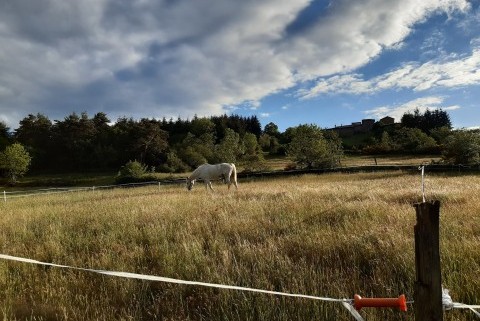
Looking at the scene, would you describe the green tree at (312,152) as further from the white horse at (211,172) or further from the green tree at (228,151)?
the white horse at (211,172)

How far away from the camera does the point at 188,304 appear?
4.16m

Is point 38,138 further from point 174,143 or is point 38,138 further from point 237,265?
point 237,265

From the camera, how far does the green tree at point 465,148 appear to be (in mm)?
32656

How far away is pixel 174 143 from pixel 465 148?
57429mm

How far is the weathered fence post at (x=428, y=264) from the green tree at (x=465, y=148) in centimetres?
3514

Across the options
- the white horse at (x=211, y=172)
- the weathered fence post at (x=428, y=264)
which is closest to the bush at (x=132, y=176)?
the white horse at (x=211, y=172)

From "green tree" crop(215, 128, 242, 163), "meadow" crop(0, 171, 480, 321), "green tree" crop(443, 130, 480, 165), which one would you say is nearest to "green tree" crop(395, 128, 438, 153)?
"green tree" crop(443, 130, 480, 165)

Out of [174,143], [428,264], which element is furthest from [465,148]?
[174,143]

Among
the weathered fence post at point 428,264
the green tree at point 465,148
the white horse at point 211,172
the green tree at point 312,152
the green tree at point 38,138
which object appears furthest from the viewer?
the green tree at point 38,138

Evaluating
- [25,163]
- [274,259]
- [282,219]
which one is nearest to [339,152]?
[282,219]

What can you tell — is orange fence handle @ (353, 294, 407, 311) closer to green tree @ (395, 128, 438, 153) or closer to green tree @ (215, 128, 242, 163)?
green tree @ (215, 128, 242, 163)

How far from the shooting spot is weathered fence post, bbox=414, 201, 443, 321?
2227 mm

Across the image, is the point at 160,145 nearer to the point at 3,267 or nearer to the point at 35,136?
the point at 35,136

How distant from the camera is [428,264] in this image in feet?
7.41
